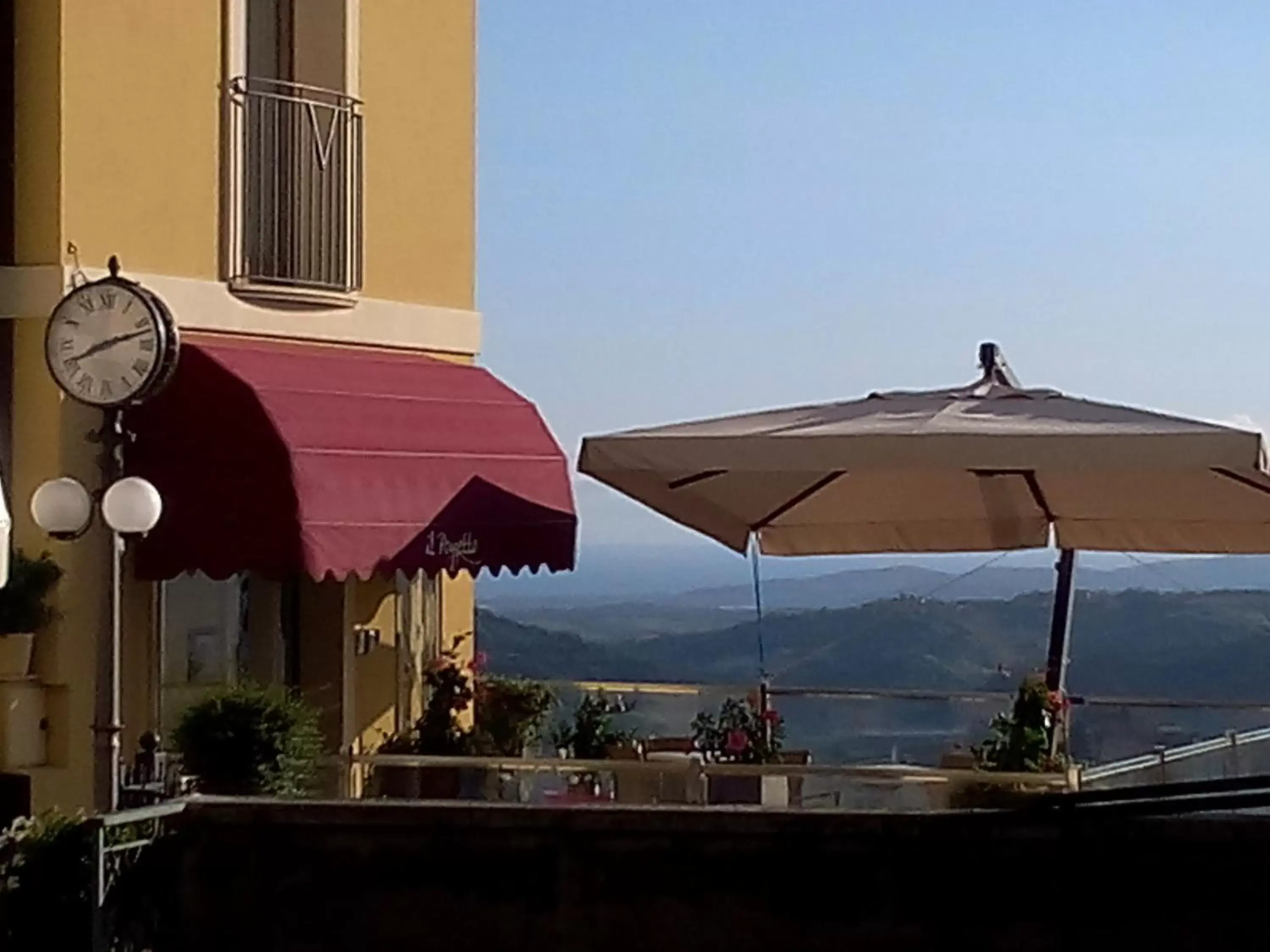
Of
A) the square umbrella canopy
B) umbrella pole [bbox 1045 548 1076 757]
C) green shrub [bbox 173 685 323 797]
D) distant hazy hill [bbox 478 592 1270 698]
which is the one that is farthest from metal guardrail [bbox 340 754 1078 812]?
distant hazy hill [bbox 478 592 1270 698]

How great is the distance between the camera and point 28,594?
13070mm

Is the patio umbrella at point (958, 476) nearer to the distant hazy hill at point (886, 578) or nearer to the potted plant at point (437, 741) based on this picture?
the distant hazy hill at point (886, 578)

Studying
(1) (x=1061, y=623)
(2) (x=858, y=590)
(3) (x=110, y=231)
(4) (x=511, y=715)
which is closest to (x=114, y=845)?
(4) (x=511, y=715)

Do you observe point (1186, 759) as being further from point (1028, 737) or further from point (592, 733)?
point (592, 733)

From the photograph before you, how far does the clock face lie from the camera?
12.1 metres

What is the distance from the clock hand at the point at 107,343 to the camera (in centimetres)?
1224

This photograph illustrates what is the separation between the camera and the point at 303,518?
12.8 meters

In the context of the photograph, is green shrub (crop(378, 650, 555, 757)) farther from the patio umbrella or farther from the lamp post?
the lamp post

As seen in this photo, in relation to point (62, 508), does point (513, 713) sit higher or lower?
lower

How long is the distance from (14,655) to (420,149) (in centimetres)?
488

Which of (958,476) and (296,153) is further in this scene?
(296,153)

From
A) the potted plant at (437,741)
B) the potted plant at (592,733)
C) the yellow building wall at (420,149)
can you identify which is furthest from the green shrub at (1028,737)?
the yellow building wall at (420,149)

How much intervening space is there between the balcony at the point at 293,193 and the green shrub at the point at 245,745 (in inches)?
134

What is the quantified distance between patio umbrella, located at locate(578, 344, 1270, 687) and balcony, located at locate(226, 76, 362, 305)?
3263 mm
